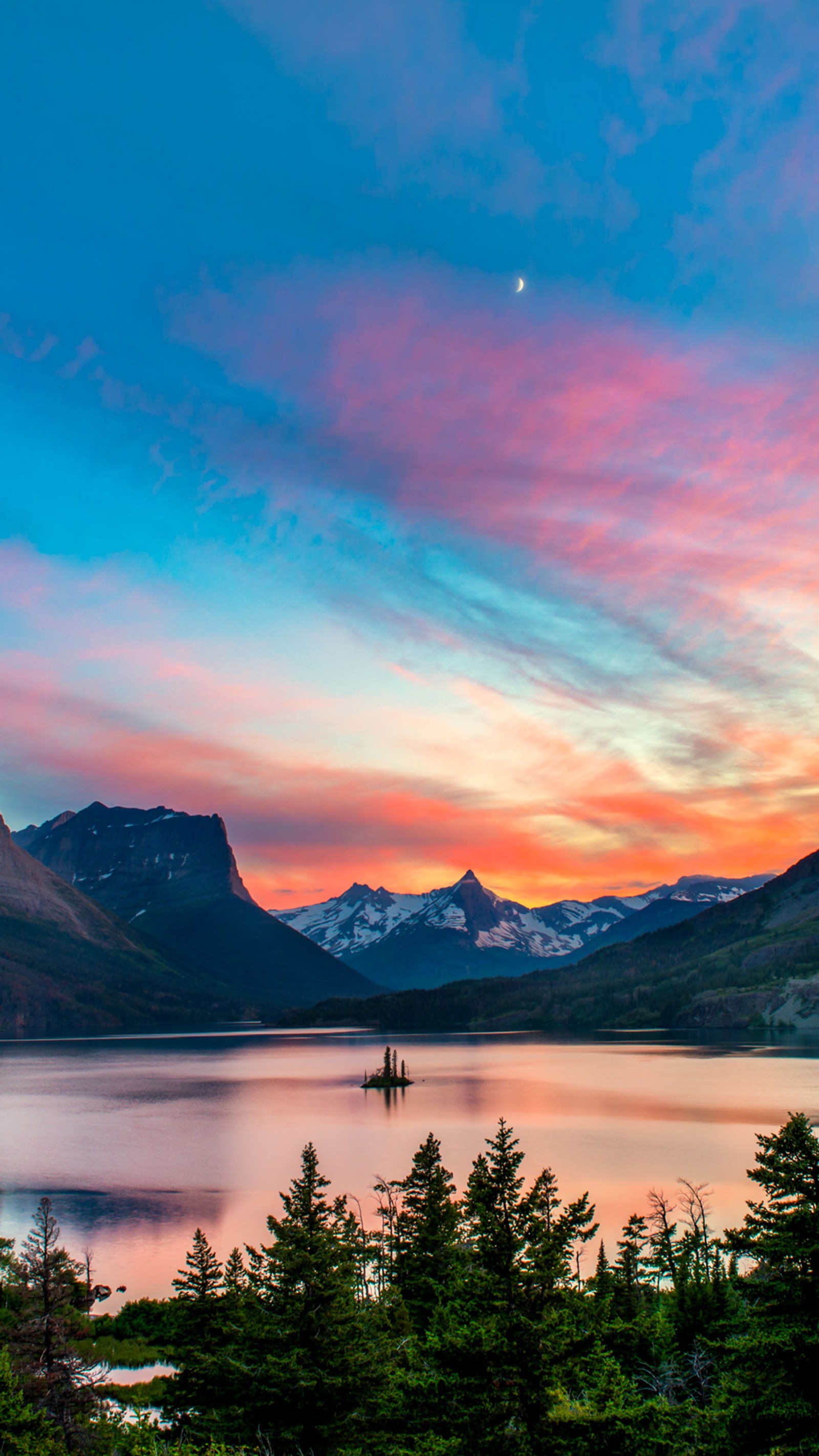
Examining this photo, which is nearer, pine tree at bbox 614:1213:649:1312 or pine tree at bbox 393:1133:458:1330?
pine tree at bbox 614:1213:649:1312

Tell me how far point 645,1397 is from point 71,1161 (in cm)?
7843

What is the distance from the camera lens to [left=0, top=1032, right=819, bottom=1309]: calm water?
64562 millimetres

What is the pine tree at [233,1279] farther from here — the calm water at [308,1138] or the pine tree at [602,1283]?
the calm water at [308,1138]

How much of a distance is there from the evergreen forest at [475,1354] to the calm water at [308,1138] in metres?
27.7

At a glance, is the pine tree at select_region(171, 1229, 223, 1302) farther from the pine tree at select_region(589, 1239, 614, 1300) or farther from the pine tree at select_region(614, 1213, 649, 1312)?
the pine tree at select_region(614, 1213, 649, 1312)

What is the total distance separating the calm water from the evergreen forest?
91.0 ft

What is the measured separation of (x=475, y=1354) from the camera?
17703mm


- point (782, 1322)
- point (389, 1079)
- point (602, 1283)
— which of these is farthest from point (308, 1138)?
point (782, 1322)

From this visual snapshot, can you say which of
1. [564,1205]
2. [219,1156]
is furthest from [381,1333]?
[219,1156]

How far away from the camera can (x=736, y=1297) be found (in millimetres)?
34375

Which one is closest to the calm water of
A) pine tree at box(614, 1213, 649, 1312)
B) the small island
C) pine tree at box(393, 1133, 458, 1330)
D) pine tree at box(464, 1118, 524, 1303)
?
the small island

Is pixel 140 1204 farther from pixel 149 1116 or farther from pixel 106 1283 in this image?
pixel 149 1116

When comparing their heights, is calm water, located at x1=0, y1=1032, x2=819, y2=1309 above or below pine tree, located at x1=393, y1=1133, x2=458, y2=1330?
below

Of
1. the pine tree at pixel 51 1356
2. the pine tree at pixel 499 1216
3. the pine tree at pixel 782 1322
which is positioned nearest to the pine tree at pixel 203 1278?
the pine tree at pixel 51 1356
